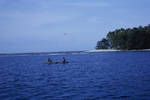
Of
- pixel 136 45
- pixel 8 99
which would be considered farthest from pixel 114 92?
pixel 136 45

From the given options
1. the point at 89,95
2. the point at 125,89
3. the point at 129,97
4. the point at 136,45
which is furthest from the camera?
the point at 136,45

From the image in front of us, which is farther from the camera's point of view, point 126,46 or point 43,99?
point 126,46

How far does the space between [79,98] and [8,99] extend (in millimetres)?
6420

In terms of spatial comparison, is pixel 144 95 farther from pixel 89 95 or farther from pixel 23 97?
pixel 23 97

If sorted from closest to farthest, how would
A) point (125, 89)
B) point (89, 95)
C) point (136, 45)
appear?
point (89, 95)
point (125, 89)
point (136, 45)

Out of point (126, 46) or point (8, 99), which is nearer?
point (8, 99)

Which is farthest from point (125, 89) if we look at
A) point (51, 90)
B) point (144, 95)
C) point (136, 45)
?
point (136, 45)

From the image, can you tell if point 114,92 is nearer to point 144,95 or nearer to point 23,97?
point 144,95

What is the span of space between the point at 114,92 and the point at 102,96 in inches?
94.6

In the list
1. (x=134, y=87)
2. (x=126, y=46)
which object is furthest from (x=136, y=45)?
(x=134, y=87)

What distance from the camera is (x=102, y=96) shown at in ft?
108

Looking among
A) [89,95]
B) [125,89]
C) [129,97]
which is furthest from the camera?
[125,89]

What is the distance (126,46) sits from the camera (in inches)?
7682

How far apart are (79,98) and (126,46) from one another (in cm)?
16521
